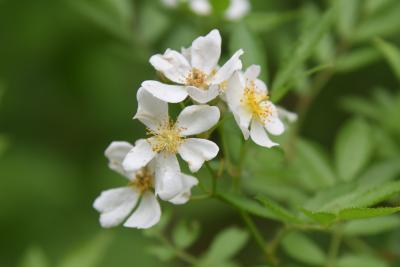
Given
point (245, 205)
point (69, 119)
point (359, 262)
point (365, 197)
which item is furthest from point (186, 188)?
point (69, 119)

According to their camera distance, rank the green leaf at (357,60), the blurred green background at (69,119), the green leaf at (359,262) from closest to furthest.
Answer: the green leaf at (359,262) → the green leaf at (357,60) → the blurred green background at (69,119)

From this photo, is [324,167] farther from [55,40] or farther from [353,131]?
[55,40]

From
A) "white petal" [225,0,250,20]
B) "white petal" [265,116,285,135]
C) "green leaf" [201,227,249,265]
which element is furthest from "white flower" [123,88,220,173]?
"white petal" [225,0,250,20]

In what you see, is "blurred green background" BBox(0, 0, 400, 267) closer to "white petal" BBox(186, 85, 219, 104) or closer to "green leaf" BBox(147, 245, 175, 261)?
"green leaf" BBox(147, 245, 175, 261)

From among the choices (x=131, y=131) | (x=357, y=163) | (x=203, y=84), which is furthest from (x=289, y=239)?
(x=131, y=131)

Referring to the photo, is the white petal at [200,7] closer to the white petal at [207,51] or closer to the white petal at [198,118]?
the white petal at [207,51]

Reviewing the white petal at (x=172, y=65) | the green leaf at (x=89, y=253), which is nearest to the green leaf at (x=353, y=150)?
the white petal at (x=172, y=65)

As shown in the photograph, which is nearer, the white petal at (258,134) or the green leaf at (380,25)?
the white petal at (258,134)
